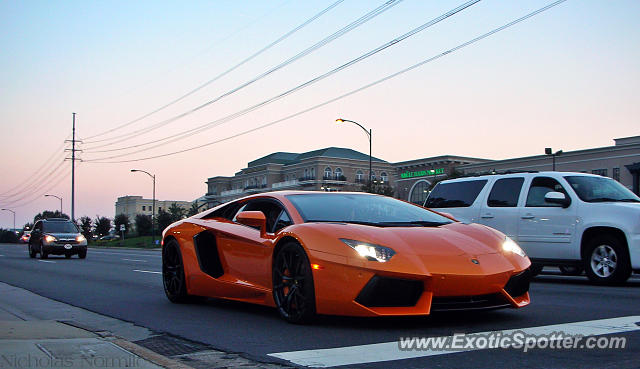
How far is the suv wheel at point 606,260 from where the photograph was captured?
34.8ft

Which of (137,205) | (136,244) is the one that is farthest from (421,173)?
(137,205)

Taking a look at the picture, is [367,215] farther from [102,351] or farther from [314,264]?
[102,351]

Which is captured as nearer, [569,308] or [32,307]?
[569,308]

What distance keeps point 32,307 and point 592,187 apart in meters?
8.55

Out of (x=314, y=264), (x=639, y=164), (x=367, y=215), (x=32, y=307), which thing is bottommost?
(x=32, y=307)

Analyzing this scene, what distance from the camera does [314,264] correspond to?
598 cm

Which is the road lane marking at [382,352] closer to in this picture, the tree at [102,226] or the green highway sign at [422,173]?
the green highway sign at [422,173]

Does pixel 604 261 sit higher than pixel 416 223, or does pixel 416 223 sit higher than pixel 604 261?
pixel 416 223

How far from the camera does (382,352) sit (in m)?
4.85

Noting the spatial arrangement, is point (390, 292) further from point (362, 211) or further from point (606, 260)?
point (606, 260)

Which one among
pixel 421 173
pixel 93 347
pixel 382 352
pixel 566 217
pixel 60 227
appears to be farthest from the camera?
pixel 421 173

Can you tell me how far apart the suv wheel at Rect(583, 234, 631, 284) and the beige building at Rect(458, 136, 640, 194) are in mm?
46832

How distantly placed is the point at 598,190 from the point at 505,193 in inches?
61.1

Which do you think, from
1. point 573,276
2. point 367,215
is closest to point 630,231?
point 573,276
